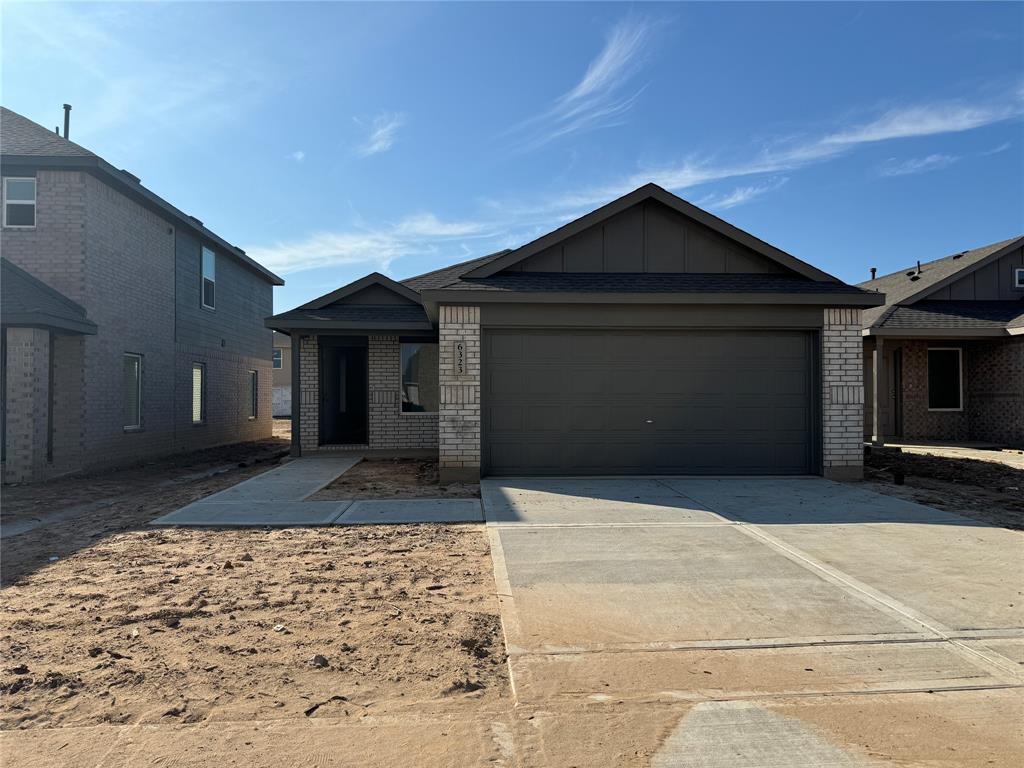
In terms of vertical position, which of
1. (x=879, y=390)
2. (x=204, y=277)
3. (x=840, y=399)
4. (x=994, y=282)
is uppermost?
(x=204, y=277)

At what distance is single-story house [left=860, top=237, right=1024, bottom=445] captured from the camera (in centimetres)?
1590

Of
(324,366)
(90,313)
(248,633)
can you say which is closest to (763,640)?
(248,633)

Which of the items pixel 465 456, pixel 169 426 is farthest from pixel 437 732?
pixel 169 426

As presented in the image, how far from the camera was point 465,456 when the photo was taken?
31.4 feet

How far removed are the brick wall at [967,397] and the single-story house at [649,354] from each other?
9.33 metres

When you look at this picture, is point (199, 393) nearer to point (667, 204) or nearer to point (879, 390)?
point (667, 204)

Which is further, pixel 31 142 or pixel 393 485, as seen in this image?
pixel 31 142

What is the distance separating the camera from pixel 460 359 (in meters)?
9.55

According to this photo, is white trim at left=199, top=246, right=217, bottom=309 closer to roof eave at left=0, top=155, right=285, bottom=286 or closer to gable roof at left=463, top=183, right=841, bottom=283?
roof eave at left=0, top=155, right=285, bottom=286

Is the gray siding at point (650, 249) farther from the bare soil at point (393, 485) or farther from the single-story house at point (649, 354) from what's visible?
the bare soil at point (393, 485)

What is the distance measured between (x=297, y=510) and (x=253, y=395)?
15.0 metres

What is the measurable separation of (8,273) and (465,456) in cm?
933

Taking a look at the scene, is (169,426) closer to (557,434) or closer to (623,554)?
(557,434)

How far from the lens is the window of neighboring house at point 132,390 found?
13.4 meters
